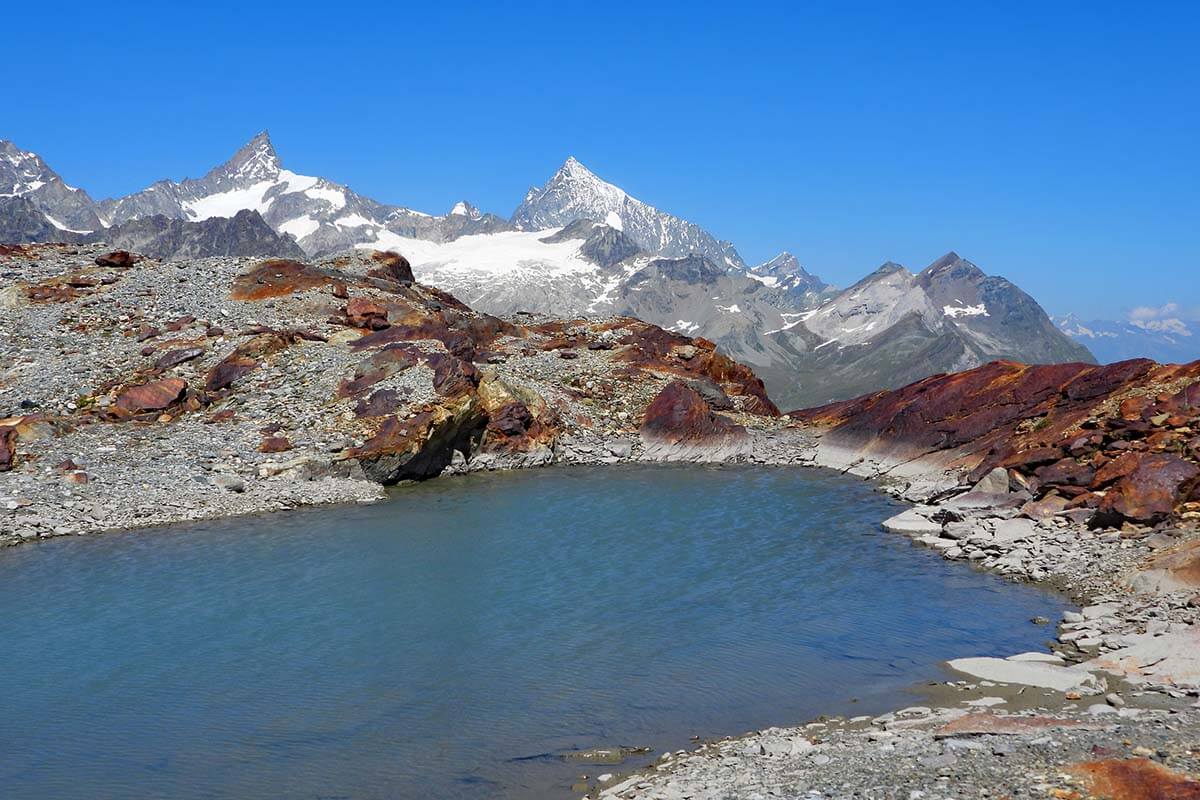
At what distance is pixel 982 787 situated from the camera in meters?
14.9

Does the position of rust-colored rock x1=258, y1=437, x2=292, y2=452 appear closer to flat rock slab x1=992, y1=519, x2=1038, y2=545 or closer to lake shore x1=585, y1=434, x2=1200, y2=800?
flat rock slab x1=992, y1=519, x2=1038, y2=545

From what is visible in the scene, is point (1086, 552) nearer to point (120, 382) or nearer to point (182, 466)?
point (182, 466)

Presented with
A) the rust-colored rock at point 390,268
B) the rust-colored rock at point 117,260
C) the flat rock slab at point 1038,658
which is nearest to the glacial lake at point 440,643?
the flat rock slab at point 1038,658

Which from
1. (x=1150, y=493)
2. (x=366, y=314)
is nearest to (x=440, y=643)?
(x=1150, y=493)

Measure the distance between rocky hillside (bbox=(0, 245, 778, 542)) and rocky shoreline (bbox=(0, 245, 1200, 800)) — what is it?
17 cm

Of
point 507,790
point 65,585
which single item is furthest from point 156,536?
point 507,790

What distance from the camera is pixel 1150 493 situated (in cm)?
3306

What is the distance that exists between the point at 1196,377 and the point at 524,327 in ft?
165

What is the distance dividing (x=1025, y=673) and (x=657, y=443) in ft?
129

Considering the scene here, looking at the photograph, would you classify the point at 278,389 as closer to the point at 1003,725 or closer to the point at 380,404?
the point at 380,404

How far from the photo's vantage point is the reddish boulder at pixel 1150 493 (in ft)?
107

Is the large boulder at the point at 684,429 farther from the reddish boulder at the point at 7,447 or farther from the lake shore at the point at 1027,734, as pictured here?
the reddish boulder at the point at 7,447

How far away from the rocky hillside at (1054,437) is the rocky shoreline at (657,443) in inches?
5.6

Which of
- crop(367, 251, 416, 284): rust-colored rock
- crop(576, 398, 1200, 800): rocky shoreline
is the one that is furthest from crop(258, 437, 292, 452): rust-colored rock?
crop(367, 251, 416, 284): rust-colored rock
